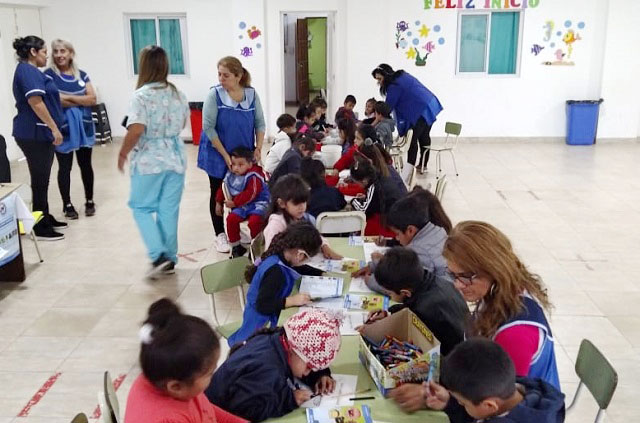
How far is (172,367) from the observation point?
5.60ft

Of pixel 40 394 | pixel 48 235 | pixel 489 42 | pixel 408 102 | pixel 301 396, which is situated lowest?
pixel 40 394

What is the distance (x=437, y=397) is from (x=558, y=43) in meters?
9.72

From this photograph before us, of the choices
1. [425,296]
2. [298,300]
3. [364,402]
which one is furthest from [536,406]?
[298,300]

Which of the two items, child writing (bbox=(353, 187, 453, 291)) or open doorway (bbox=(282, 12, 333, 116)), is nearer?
child writing (bbox=(353, 187, 453, 291))

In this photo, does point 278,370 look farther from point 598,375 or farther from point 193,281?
point 193,281

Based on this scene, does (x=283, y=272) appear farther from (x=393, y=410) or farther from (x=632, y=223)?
(x=632, y=223)

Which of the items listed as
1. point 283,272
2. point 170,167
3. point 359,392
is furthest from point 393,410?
point 170,167

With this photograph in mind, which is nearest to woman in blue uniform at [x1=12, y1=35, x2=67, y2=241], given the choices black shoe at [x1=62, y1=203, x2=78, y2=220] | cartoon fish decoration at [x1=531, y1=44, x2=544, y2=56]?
black shoe at [x1=62, y1=203, x2=78, y2=220]

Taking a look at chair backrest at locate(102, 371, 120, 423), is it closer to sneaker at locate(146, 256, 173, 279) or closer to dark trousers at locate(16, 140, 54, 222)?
sneaker at locate(146, 256, 173, 279)

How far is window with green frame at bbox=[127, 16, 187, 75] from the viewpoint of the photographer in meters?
10.8

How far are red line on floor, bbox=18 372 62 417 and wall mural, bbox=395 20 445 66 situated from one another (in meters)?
8.42

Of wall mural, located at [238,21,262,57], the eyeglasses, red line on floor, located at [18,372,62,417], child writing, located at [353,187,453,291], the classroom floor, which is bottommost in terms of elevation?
red line on floor, located at [18,372,62,417]

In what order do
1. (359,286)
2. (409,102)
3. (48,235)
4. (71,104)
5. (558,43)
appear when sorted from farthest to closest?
(558,43), (409,102), (71,104), (48,235), (359,286)

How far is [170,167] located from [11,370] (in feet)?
5.63
